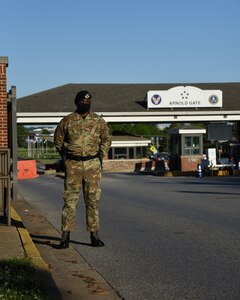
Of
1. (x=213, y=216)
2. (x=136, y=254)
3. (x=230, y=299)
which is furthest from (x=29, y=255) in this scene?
(x=213, y=216)

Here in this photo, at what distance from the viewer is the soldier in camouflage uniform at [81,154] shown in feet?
24.8

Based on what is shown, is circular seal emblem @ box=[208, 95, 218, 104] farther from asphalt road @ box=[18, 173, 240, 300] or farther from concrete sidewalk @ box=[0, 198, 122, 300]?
concrete sidewalk @ box=[0, 198, 122, 300]

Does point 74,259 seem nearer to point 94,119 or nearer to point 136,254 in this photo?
point 136,254

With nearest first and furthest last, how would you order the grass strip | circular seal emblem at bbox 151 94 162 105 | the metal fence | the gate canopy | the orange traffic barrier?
1. the grass strip
2. the metal fence
3. the orange traffic barrier
4. the gate canopy
5. circular seal emblem at bbox 151 94 162 105

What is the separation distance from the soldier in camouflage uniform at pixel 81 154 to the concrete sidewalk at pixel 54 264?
19.7 inches

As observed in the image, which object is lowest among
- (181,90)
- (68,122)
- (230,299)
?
(230,299)

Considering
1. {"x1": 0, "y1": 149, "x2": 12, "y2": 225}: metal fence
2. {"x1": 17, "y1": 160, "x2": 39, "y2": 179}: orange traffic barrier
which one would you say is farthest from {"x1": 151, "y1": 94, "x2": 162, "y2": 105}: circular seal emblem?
{"x1": 0, "y1": 149, "x2": 12, "y2": 225}: metal fence

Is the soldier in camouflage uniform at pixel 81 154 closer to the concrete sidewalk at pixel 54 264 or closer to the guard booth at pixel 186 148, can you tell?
the concrete sidewalk at pixel 54 264

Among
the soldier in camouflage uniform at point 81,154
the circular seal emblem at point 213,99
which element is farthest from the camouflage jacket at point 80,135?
the circular seal emblem at point 213,99

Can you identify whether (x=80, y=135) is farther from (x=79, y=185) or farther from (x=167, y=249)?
(x=167, y=249)

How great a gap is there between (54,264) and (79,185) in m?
1.13

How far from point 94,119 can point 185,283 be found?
261 centimetres

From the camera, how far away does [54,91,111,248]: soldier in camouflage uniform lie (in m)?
7.55

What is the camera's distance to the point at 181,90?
1911 inches
